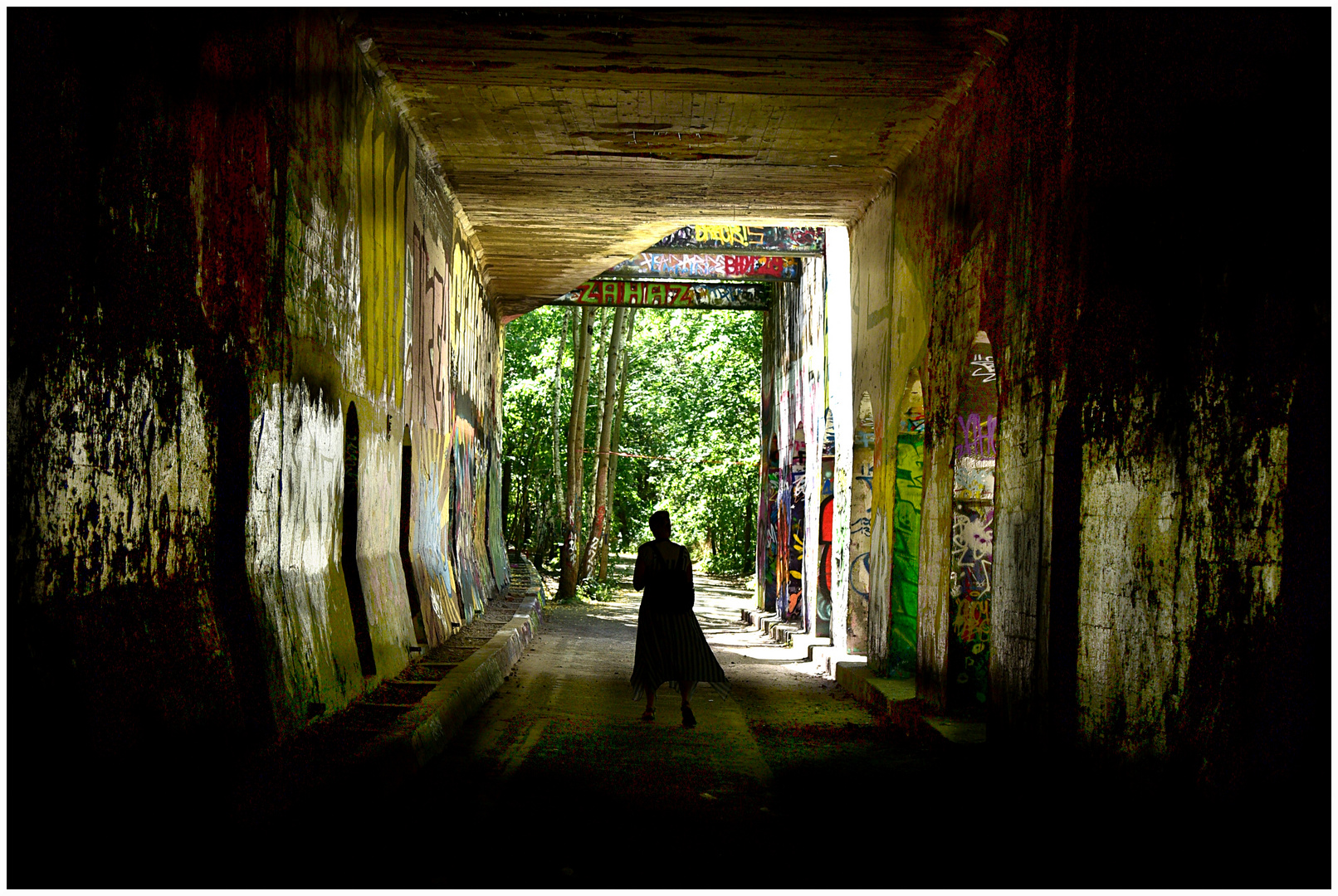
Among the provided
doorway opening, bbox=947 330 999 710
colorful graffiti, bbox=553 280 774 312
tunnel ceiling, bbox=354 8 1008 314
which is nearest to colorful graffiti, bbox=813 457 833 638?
tunnel ceiling, bbox=354 8 1008 314

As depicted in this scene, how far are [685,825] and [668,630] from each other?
3.76 metres

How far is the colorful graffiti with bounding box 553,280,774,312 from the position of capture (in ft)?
70.7

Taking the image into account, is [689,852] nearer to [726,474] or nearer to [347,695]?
[347,695]

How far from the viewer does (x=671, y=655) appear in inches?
371

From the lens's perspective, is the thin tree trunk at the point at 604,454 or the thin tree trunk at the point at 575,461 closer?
the thin tree trunk at the point at 575,461

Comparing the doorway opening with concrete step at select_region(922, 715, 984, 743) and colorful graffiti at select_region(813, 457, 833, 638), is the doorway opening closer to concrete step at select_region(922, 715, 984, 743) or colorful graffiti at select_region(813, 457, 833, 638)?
concrete step at select_region(922, 715, 984, 743)

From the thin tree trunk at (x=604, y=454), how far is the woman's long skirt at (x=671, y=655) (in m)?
16.6

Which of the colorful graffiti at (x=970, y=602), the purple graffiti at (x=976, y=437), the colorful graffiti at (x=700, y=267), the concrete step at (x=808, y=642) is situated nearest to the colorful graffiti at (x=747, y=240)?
the colorful graffiti at (x=700, y=267)

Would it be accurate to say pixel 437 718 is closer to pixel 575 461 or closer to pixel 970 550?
pixel 970 550

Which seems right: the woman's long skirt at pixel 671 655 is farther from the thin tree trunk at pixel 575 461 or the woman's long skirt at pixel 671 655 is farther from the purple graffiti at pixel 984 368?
the thin tree trunk at pixel 575 461

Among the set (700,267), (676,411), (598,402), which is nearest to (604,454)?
(598,402)

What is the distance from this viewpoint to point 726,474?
1277 inches

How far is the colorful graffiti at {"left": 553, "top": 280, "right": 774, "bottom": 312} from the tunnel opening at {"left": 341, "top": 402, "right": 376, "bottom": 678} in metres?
12.6

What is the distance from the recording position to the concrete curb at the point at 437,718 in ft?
20.8
